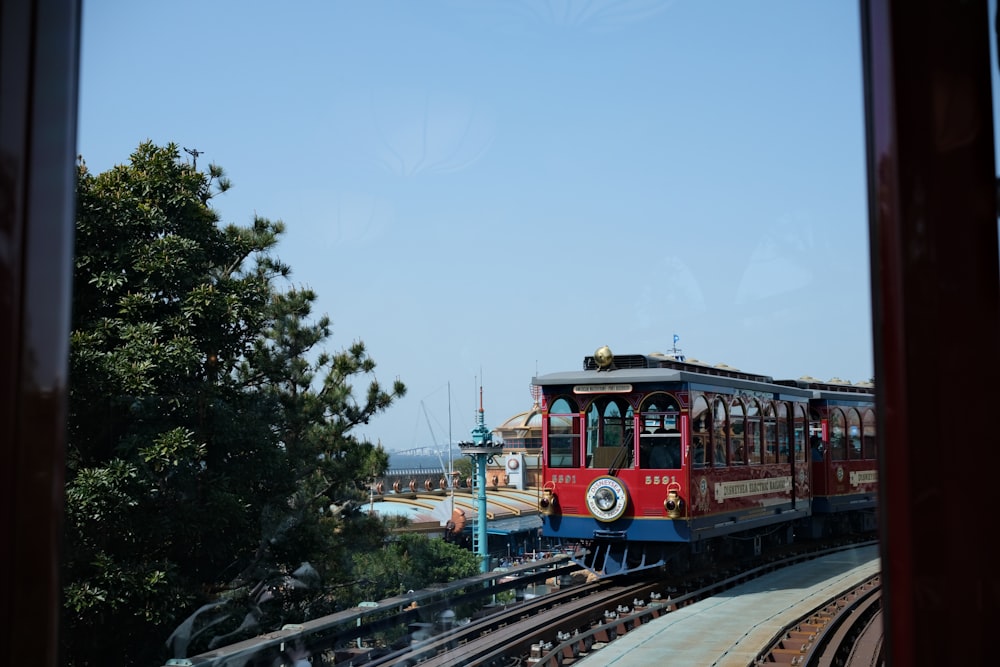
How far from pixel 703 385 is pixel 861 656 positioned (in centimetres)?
415

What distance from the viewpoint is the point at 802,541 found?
16.8 metres

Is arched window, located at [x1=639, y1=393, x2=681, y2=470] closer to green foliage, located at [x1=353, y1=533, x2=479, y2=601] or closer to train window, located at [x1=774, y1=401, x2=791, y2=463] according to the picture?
train window, located at [x1=774, y1=401, x2=791, y2=463]

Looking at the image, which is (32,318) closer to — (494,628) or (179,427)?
(179,427)

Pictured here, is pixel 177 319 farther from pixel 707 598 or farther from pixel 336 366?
pixel 707 598

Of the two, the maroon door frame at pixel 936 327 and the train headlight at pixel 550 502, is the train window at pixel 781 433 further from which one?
the maroon door frame at pixel 936 327

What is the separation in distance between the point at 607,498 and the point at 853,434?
7.07 metres

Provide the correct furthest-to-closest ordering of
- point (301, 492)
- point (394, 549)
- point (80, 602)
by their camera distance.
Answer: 1. point (394, 549)
2. point (301, 492)
3. point (80, 602)

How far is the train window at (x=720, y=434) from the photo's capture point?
1176 centimetres

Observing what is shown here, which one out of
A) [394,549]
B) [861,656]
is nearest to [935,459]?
[861,656]

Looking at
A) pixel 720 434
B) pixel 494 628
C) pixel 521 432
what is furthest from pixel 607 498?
pixel 521 432

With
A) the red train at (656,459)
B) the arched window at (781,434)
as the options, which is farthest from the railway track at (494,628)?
the arched window at (781,434)

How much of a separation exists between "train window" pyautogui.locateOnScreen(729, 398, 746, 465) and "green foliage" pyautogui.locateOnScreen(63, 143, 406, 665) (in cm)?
533

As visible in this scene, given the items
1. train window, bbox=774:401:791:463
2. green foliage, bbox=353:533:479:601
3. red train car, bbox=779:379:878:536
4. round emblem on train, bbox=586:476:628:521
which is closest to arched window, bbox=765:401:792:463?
train window, bbox=774:401:791:463

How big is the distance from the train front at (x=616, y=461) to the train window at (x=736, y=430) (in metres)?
1.35
